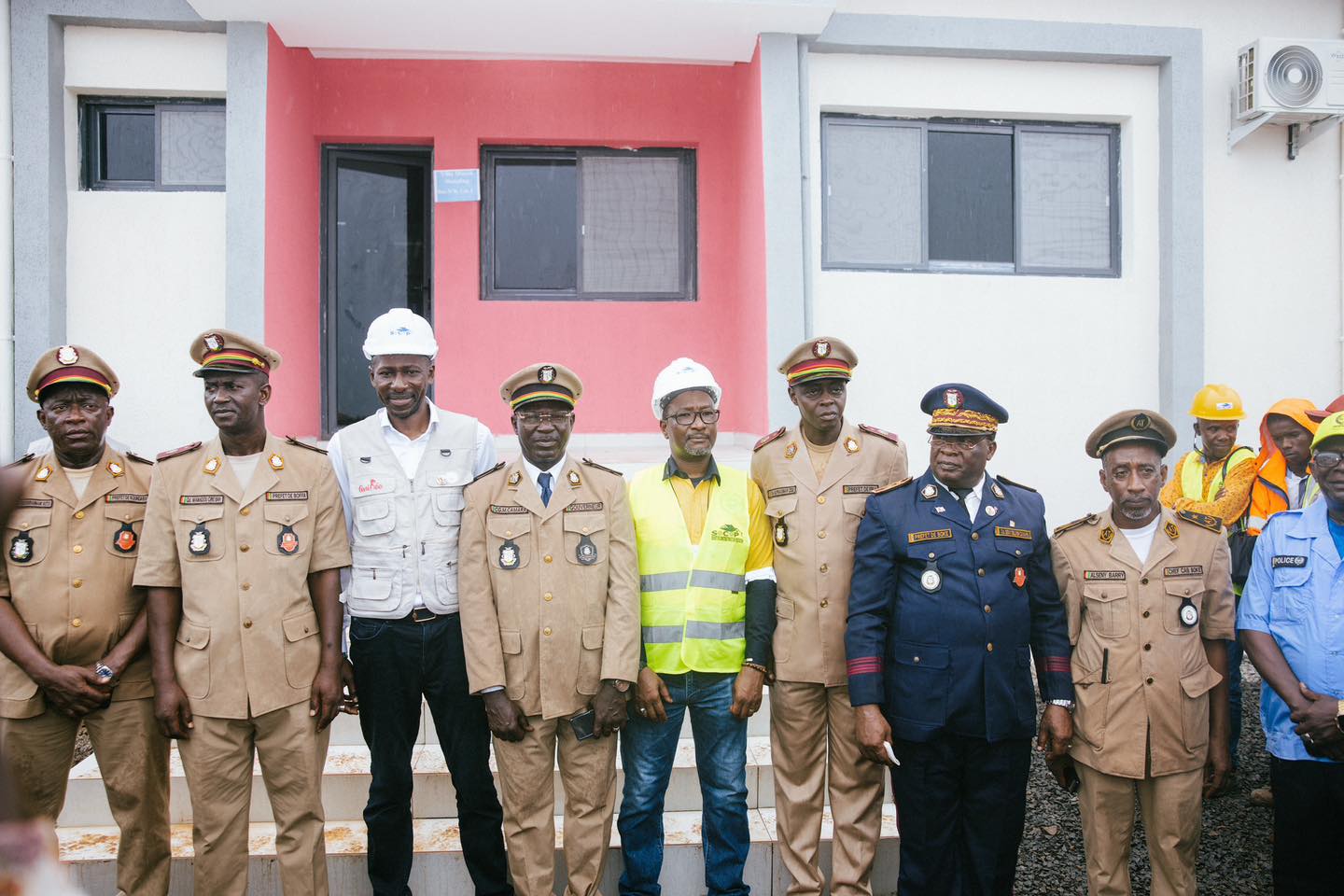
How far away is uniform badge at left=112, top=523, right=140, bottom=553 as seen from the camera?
11.2ft

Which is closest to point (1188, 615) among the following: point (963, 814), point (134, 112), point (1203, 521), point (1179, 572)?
point (1179, 572)

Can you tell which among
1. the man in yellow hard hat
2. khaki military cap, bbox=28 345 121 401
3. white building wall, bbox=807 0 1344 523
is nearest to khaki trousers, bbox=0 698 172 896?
khaki military cap, bbox=28 345 121 401

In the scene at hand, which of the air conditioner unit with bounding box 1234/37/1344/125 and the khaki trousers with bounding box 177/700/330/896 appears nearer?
the khaki trousers with bounding box 177/700/330/896

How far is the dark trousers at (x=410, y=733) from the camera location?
3.46 m

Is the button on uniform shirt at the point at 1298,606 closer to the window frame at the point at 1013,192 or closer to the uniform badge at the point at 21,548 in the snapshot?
the window frame at the point at 1013,192

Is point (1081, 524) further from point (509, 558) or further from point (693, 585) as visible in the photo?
point (509, 558)

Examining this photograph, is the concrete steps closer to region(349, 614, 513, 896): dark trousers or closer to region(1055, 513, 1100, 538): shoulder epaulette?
region(349, 614, 513, 896): dark trousers

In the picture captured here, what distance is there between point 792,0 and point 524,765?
5176mm

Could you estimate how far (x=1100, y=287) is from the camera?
713 centimetres

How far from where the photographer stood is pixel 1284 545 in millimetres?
3332

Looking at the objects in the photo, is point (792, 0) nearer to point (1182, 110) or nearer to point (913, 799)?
point (1182, 110)

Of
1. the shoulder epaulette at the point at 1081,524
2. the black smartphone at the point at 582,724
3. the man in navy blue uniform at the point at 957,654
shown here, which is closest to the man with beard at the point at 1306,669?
the shoulder epaulette at the point at 1081,524

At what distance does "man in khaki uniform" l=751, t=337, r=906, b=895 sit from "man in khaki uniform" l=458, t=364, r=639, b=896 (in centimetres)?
63

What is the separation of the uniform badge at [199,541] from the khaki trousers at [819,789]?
85.3 inches
